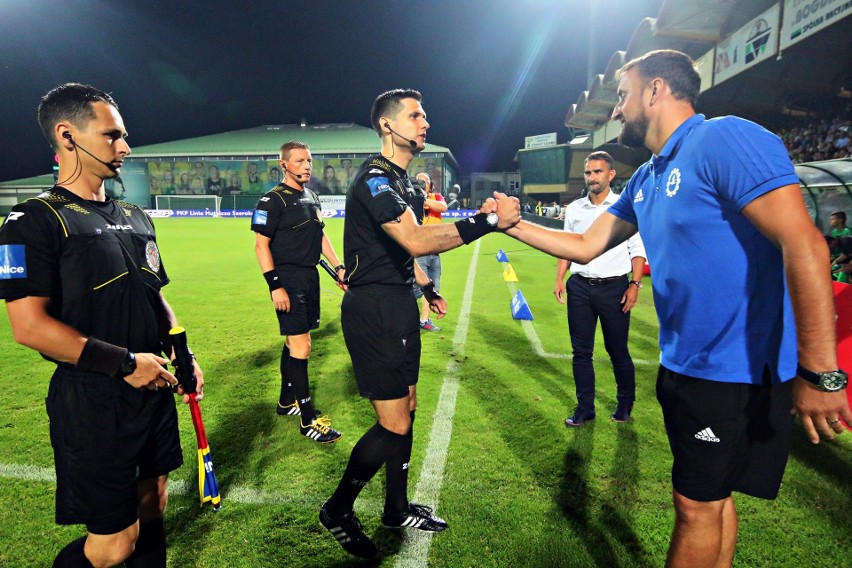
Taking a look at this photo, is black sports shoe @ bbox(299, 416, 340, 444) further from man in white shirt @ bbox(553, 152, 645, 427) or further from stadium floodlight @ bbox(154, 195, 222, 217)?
stadium floodlight @ bbox(154, 195, 222, 217)

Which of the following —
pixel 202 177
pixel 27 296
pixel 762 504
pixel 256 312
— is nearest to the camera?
pixel 27 296

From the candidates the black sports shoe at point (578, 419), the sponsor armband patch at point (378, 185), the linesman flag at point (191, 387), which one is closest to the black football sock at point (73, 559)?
the linesman flag at point (191, 387)

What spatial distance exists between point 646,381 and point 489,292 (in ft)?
17.4

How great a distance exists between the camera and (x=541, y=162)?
64062mm

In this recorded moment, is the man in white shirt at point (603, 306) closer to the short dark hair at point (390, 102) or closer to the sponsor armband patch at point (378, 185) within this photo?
the short dark hair at point (390, 102)

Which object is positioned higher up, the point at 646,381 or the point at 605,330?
the point at 605,330

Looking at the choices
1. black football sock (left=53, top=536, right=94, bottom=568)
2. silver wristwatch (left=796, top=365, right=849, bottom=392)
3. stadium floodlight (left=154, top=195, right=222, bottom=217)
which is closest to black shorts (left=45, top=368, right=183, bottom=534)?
black football sock (left=53, top=536, right=94, bottom=568)

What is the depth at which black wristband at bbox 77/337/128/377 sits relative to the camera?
1.67 metres

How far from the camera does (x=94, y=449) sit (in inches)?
69.4

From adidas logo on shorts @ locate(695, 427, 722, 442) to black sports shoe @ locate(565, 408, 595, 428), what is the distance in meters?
2.33

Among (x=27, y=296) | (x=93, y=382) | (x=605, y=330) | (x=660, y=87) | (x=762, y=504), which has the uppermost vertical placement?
(x=660, y=87)

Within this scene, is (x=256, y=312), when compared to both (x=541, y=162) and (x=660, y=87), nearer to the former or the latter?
(x=660, y=87)

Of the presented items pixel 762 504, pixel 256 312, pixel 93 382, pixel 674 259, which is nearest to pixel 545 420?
pixel 762 504

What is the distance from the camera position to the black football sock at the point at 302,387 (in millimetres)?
3936
